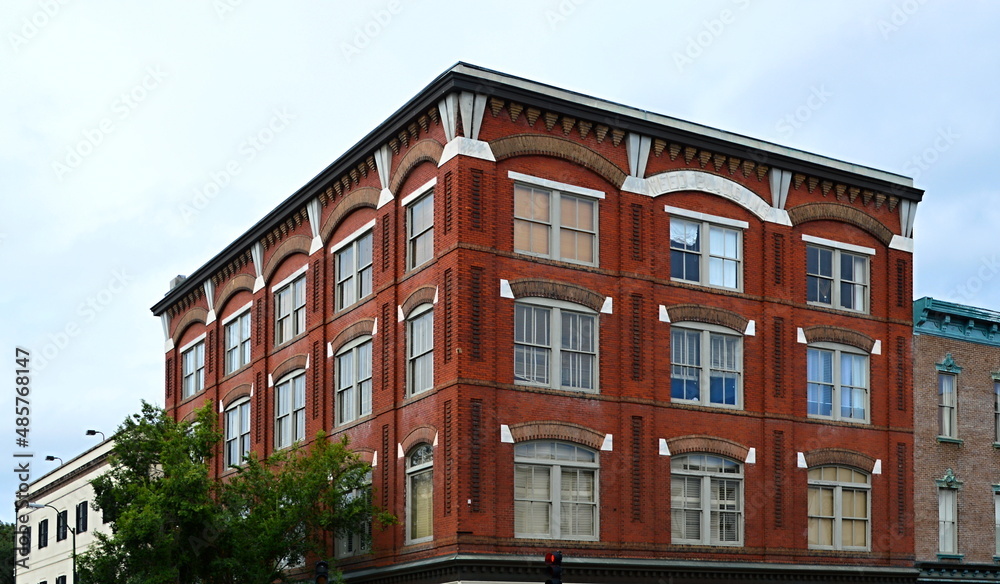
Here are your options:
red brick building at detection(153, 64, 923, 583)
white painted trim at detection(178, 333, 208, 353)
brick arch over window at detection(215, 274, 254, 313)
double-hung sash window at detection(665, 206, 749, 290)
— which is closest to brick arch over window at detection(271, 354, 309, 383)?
red brick building at detection(153, 64, 923, 583)

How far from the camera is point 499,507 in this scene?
32.2 m

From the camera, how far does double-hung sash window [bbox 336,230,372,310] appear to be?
38.2 m

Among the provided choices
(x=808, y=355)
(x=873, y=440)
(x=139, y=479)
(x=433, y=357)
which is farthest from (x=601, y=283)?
(x=139, y=479)

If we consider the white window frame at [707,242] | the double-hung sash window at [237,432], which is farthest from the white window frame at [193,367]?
the white window frame at [707,242]

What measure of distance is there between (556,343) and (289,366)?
1211 centimetres

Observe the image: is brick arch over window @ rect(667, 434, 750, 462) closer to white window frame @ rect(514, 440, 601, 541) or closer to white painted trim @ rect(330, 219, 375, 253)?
white window frame @ rect(514, 440, 601, 541)

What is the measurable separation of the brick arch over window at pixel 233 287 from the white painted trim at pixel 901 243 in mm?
22197

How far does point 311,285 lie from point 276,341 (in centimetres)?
395

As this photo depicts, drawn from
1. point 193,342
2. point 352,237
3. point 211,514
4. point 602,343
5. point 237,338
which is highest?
point 352,237

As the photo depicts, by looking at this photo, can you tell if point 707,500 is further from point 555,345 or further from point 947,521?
point 947,521

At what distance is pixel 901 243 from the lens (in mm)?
41094

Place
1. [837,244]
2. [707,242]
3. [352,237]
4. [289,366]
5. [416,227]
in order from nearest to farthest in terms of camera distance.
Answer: [416,227] → [707,242] → [352,237] → [837,244] → [289,366]

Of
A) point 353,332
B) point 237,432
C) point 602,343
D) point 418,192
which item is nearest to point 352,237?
point 353,332

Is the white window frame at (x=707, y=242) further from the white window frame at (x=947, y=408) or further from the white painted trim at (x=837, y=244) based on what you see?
the white window frame at (x=947, y=408)
